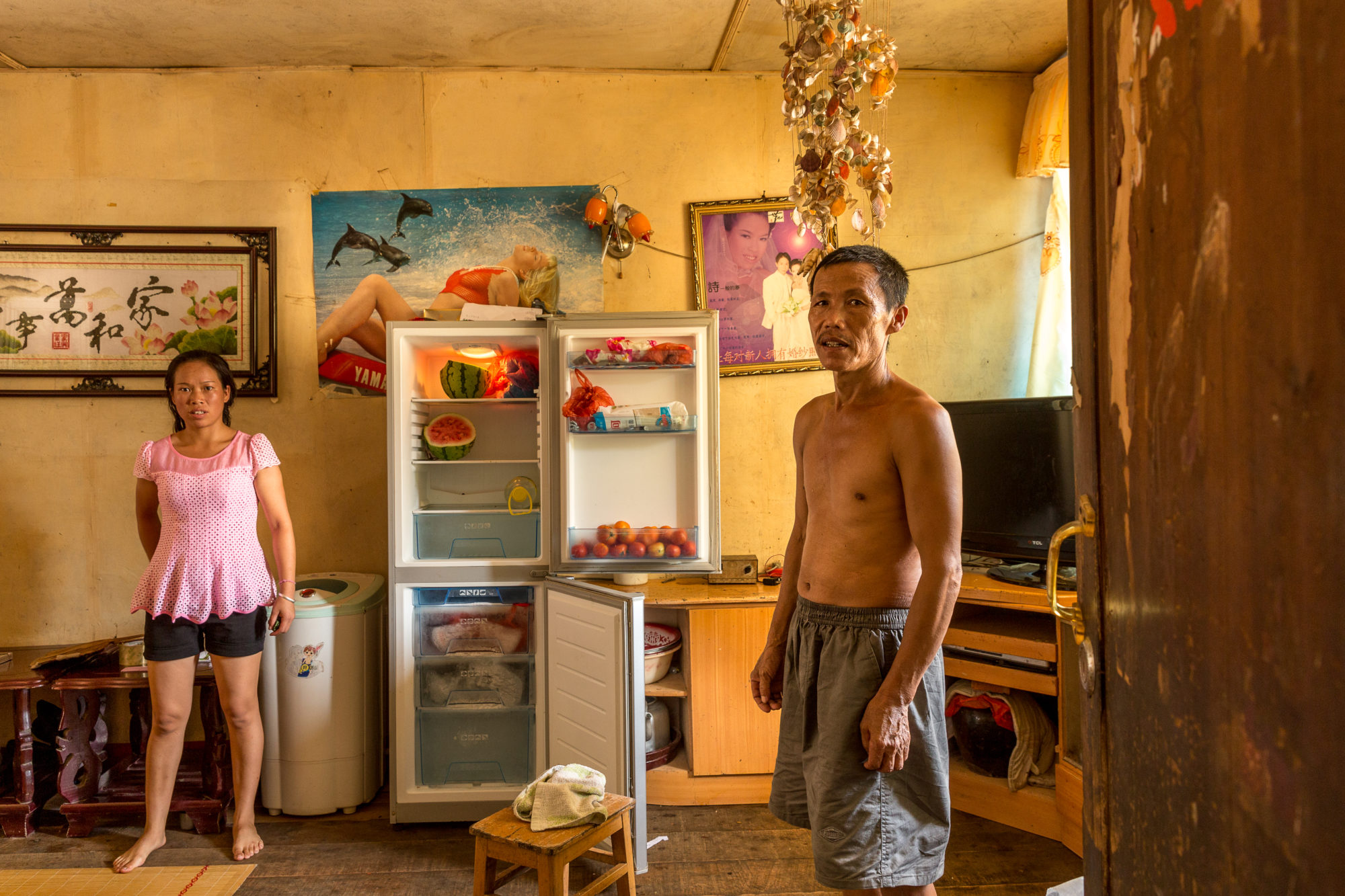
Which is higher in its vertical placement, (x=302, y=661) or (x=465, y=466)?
(x=465, y=466)

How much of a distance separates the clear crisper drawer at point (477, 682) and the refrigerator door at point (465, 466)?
0.39 meters

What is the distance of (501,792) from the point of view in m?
3.08

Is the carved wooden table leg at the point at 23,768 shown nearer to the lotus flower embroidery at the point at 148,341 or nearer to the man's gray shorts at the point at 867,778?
the lotus flower embroidery at the point at 148,341

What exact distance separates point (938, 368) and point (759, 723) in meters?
1.71

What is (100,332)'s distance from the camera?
3.49 metres

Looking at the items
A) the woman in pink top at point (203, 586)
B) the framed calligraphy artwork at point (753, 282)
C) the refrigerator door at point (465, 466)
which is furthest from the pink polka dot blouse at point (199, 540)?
the framed calligraphy artwork at point (753, 282)

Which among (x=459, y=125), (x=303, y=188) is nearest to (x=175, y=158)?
(x=303, y=188)

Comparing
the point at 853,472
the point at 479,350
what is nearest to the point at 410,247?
the point at 479,350

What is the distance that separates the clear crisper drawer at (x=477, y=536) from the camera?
327 centimetres

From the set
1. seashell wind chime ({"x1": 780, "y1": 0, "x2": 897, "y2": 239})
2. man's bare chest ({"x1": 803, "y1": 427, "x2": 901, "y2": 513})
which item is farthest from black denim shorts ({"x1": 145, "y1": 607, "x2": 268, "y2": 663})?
seashell wind chime ({"x1": 780, "y1": 0, "x2": 897, "y2": 239})

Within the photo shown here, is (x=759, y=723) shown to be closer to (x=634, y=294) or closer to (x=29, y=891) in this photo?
(x=634, y=294)

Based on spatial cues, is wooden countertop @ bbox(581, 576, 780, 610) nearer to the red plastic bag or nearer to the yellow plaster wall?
the yellow plaster wall

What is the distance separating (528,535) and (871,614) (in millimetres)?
1851

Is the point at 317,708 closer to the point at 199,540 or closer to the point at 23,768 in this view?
the point at 199,540
